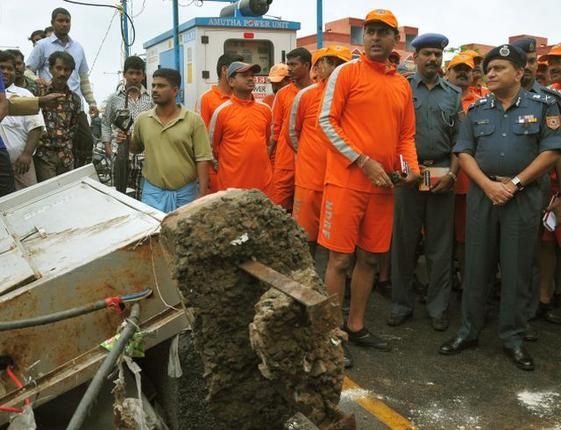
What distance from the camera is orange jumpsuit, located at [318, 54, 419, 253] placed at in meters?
4.00

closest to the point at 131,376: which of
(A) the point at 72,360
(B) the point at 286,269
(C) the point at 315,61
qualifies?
(A) the point at 72,360

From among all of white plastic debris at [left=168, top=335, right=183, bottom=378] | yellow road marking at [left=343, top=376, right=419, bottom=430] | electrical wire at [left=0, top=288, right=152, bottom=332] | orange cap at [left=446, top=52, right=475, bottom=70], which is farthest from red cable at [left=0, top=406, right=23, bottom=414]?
orange cap at [left=446, top=52, right=475, bottom=70]

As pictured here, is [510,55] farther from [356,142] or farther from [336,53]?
[336,53]

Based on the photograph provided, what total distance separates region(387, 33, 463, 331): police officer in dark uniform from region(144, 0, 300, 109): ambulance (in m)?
4.98

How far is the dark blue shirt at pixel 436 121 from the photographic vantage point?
470cm

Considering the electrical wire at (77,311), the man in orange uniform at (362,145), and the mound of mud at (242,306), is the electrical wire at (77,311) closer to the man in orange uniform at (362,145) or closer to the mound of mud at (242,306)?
the mound of mud at (242,306)

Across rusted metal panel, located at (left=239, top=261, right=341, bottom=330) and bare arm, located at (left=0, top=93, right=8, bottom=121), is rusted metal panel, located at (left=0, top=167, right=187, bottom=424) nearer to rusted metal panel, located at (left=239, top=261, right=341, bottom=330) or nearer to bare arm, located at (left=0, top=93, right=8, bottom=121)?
rusted metal panel, located at (left=239, top=261, right=341, bottom=330)

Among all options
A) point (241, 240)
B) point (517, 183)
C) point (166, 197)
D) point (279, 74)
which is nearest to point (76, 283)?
point (241, 240)

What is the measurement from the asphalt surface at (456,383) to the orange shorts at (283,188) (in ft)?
5.36

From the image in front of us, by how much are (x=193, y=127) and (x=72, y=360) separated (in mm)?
2738

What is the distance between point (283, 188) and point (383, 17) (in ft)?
7.27

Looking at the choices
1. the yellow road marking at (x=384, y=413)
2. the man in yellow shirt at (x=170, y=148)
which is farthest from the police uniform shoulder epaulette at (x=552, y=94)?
the man in yellow shirt at (x=170, y=148)

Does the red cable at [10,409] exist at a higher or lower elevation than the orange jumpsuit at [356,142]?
lower

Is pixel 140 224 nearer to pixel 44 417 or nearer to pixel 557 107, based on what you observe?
pixel 44 417
